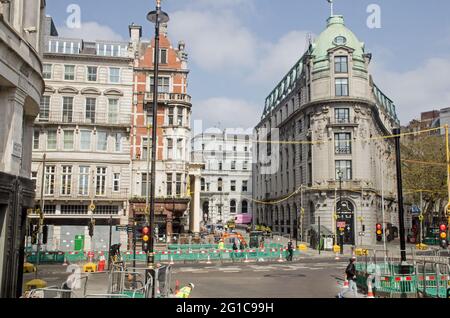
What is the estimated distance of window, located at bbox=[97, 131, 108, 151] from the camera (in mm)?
44906

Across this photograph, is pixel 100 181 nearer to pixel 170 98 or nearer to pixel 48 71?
pixel 170 98

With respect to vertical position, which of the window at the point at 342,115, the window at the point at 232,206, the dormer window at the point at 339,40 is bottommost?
the window at the point at 232,206

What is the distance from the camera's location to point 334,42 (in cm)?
5753

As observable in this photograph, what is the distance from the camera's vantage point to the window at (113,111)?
45.5m

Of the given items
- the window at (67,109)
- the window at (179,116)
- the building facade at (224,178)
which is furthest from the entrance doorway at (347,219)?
the building facade at (224,178)

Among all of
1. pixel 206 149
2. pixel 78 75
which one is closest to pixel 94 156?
pixel 78 75

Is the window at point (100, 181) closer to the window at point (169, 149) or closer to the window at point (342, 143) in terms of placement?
the window at point (169, 149)

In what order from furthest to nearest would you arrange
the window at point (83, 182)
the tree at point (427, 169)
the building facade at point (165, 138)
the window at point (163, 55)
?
the tree at point (427, 169), the window at point (163, 55), the building facade at point (165, 138), the window at point (83, 182)

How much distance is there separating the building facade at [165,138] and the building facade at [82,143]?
1.77 meters

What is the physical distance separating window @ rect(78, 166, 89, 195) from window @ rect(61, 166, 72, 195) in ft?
3.09

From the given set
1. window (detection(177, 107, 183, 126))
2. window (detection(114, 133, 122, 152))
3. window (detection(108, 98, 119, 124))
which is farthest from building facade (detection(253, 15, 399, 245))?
window (detection(108, 98, 119, 124))

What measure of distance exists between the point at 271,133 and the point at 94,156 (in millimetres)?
43189
